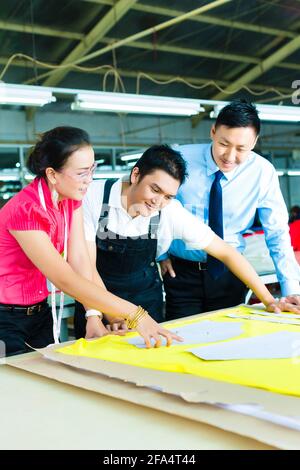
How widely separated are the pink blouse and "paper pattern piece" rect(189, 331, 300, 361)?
572mm

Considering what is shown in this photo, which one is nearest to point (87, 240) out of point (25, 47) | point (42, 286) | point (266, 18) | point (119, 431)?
point (42, 286)

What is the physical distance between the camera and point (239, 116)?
1.98 m

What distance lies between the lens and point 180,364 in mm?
1075

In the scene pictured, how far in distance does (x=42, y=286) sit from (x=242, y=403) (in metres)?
0.93

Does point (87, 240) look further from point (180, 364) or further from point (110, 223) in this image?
point (180, 364)

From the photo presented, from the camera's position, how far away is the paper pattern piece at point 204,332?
1317 mm

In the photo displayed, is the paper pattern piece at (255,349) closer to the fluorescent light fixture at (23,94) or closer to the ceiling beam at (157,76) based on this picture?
the fluorescent light fixture at (23,94)

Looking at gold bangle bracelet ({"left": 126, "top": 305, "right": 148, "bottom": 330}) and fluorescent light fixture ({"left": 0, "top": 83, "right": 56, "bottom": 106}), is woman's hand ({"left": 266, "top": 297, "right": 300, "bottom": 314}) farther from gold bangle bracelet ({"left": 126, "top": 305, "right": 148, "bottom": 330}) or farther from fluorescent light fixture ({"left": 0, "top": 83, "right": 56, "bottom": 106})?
fluorescent light fixture ({"left": 0, "top": 83, "right": 56, "bottom": 106})

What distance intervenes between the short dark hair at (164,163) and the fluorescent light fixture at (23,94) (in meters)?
1.79

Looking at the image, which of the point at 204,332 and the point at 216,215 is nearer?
the point at 204,332

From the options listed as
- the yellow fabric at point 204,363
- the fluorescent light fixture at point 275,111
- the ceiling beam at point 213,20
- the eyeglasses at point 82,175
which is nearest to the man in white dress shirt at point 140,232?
the eyeglasses at point 82,175

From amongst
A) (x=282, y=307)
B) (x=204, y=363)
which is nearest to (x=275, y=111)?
(x=282, y=307)

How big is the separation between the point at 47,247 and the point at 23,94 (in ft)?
7.40

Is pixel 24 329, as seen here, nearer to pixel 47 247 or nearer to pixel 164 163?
pixel 47 247
